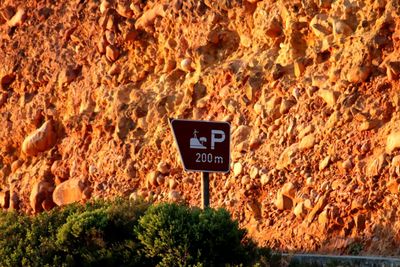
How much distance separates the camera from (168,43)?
21141 mm

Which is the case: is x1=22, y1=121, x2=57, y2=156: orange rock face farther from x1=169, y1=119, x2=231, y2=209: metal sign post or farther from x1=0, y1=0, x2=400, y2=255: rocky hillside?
x1=169, y1=119, x2=231, y2=209: metal sign post

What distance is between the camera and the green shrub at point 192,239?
12.5m

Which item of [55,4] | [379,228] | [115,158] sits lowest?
[379,228]

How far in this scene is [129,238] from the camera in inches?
523

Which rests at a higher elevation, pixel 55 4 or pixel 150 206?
pixel 55 4

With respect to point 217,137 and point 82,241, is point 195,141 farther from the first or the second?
point 82,241

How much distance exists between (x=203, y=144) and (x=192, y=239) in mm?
1129

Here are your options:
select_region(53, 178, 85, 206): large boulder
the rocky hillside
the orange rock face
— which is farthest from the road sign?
the orange rock face

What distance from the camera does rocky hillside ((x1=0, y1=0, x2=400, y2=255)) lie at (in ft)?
51.3

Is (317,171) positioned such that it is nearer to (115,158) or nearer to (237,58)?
(237,58)

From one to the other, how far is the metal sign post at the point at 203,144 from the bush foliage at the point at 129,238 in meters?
0.72

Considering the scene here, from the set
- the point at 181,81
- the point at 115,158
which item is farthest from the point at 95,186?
the point at 181,81

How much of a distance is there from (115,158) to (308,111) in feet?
16.1

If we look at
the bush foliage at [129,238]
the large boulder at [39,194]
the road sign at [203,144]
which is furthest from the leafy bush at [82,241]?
the large boulder at [39,194]
